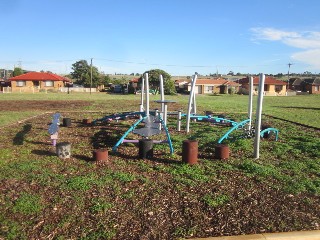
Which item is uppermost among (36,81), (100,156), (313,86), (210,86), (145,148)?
(36,81)

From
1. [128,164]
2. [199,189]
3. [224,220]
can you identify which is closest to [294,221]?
[224,220]

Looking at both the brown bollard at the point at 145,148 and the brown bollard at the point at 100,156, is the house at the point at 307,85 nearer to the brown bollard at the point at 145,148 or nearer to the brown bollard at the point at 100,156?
the brown bollard at the point at 145,148

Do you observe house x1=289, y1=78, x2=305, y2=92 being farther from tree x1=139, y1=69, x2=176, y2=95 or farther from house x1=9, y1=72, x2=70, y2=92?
house x1=9, y1=72, x2=70, y2=92

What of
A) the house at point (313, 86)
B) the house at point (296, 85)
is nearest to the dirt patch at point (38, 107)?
the house at point (313, 86)

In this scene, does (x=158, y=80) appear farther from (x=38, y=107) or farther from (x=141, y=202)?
(x=141, y=202)

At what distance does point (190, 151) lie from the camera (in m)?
6.80

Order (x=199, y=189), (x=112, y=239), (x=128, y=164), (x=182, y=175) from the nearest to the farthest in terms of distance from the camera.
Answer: (x=112, y=239), (x=199, y=189), (x=182, y=175), (x=128, y=164)

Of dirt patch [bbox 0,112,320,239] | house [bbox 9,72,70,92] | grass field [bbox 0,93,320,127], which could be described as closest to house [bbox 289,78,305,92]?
grass field [bbox 0,93,320,127]

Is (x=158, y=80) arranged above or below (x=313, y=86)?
above

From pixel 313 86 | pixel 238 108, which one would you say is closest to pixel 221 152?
pixel 238 108

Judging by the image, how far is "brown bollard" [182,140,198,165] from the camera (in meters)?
6.79

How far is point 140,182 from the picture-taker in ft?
18.6

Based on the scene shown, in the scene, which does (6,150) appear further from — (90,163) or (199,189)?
(199,189)

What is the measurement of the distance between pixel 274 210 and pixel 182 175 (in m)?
2.05
